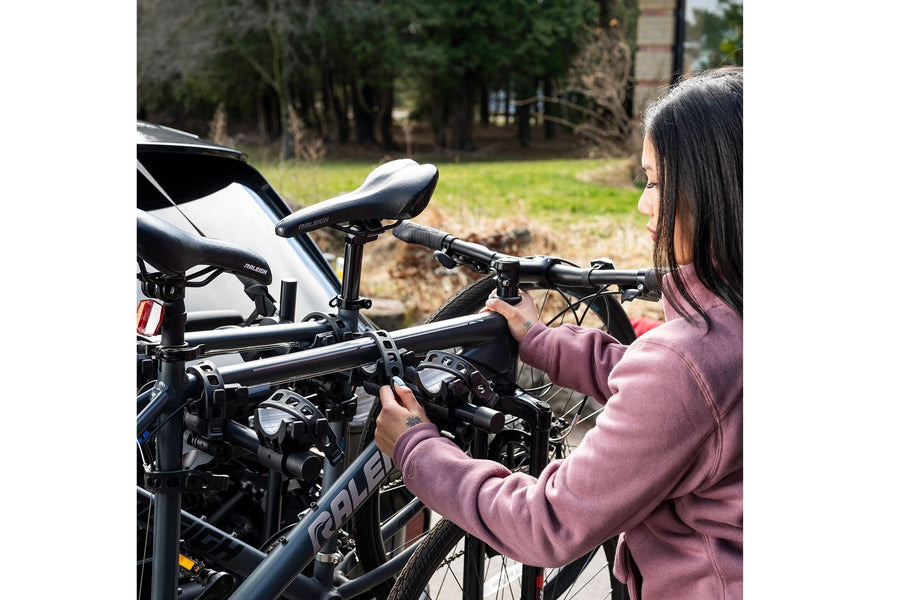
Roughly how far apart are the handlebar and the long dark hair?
78cm

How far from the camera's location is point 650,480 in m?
1.42

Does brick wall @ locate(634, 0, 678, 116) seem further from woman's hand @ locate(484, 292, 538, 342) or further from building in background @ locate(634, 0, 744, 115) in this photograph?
woman's hand @ locate(484, 292, 538, 342)

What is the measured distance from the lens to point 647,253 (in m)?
7.41

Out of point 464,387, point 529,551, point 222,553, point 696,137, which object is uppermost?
point 696,137

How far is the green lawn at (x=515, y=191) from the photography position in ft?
32.1

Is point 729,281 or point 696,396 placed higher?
point 729,281

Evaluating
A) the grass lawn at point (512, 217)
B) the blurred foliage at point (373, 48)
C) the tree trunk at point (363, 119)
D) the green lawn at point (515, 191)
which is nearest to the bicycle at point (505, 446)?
the grass lawn at point (512, 217)

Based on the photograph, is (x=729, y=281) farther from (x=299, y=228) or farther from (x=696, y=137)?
(x=299, y=228)

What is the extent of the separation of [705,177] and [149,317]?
0.97 m

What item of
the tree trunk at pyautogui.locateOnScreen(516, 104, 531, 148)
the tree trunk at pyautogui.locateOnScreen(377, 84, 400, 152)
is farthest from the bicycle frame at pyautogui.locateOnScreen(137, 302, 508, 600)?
the tree trunk at pyautogui.locateOnScreen(377, 84, 400, 152)

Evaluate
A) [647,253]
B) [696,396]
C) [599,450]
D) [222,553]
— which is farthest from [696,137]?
[647,253]

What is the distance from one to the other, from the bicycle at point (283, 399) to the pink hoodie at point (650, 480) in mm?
228

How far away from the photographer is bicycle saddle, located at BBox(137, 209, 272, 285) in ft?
4.75

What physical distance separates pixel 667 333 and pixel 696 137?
1.06 feet
